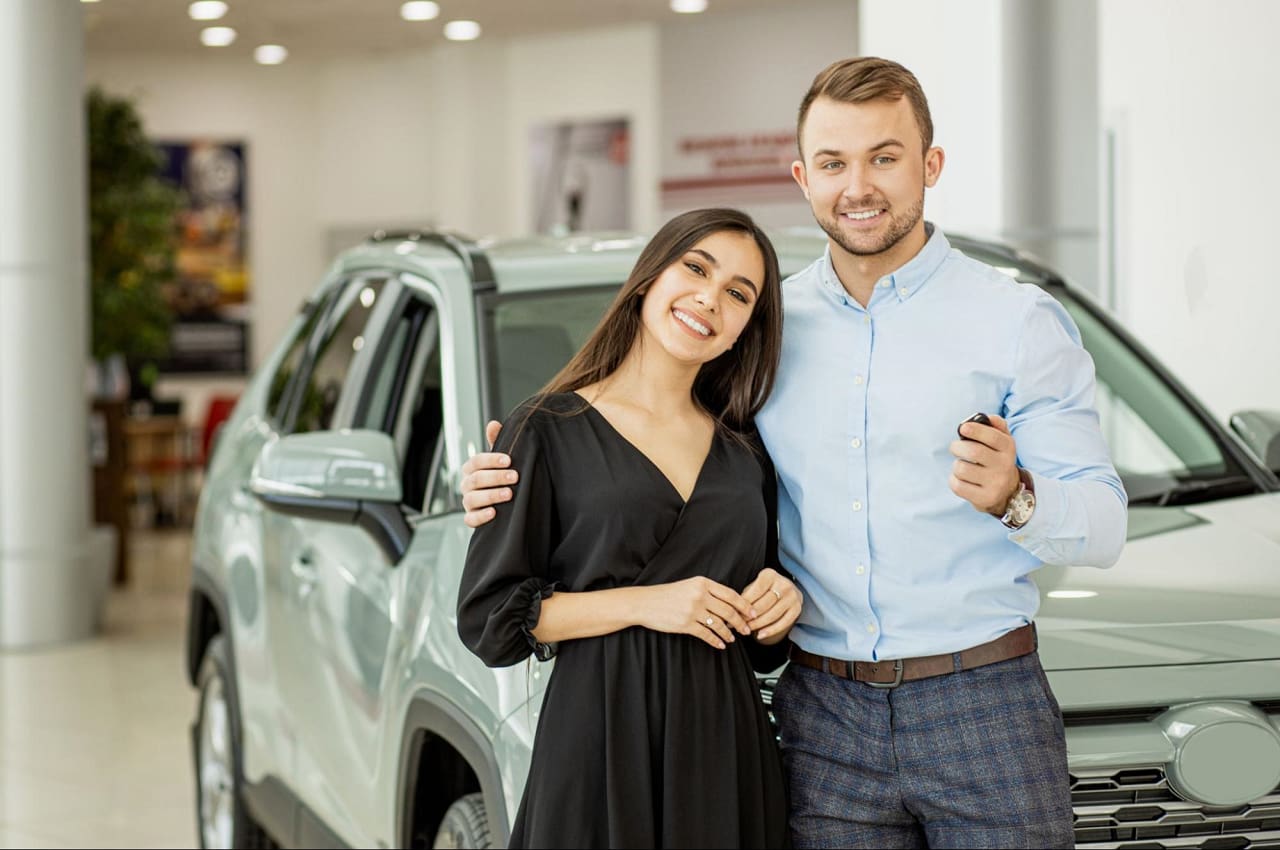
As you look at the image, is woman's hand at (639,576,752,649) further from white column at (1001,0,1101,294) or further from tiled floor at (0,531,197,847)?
white column at (1001,0,1101,294)

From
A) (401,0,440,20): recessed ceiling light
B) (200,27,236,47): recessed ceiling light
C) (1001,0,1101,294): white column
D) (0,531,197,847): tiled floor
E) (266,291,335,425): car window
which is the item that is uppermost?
(200,27,236,47): recessed ceiling light

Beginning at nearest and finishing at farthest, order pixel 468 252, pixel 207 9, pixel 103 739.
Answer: pixel 468 252
pixel 103 739
pixel 207 9

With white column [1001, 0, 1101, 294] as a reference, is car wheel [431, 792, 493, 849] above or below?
below

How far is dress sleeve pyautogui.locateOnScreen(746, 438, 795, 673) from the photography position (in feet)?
7.43

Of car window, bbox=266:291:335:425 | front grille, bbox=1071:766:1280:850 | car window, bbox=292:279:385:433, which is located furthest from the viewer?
car window, bbox=266:291:335:425

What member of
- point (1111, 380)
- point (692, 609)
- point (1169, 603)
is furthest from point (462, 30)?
point (692, 609)

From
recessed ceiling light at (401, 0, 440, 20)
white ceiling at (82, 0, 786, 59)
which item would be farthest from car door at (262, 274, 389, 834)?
recessed ceiling light at (401, 0, 440, 20)

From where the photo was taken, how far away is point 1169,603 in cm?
256

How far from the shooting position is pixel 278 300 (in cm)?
1788

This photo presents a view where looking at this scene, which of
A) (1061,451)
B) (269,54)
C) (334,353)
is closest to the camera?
(1061,451)

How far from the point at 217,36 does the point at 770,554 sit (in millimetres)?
14307

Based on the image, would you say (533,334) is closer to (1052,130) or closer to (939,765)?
(939,765)

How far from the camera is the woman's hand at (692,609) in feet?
6.85

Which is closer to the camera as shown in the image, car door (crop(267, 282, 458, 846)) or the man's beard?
the man's beard
